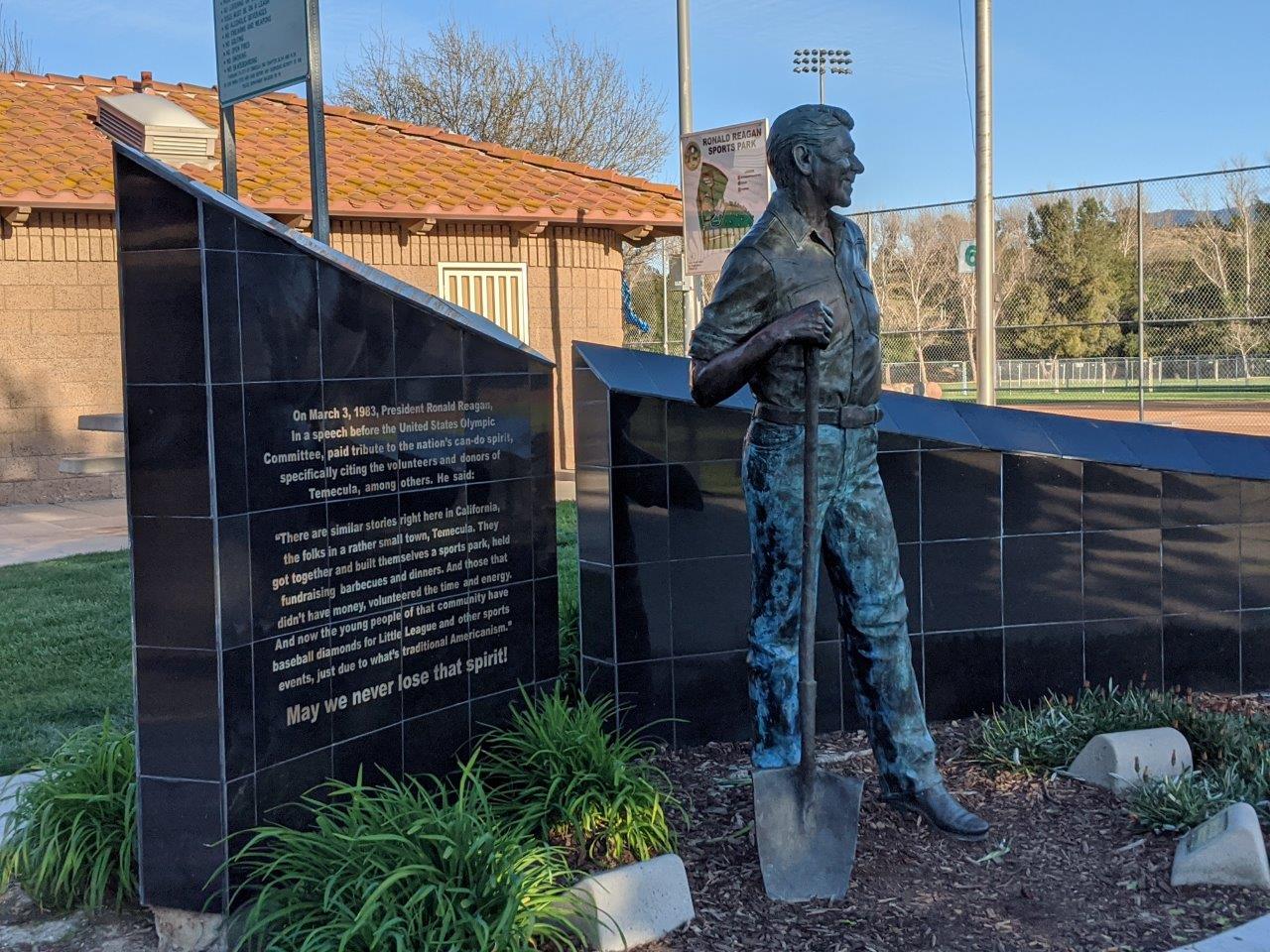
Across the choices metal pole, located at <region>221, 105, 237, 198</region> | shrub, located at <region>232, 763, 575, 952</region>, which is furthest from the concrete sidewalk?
shrub, located at <region>232, 763, 575, 952</region>

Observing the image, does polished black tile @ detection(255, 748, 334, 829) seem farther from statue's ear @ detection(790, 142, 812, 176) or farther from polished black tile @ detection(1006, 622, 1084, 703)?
polished black tile @ detection(1006, 622, 1084, 703)

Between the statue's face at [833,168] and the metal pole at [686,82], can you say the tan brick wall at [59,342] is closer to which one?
the metal pole at [686,82]

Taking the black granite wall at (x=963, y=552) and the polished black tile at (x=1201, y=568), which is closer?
the black granite wall at (x=963, y=552)

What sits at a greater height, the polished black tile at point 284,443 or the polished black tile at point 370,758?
the polished black tile at point 284,443

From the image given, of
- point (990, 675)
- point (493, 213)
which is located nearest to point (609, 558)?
point (990, 675)

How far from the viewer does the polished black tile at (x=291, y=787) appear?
395cm

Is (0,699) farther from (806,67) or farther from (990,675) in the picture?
(806,67)

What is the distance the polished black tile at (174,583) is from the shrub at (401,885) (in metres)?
0.60

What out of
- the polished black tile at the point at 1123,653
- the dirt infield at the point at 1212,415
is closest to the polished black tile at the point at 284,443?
the polished black tile at the point at 1123,653

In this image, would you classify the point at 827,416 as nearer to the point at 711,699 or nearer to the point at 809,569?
the point at 809,569

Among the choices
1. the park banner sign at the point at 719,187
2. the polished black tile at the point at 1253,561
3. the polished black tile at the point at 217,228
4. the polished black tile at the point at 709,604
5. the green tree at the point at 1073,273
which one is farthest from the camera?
the green tree at the point at 1073,273

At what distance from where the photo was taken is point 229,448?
12.6ft

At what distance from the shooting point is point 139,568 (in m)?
3.86

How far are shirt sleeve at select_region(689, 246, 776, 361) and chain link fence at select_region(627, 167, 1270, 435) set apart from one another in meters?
12.7
